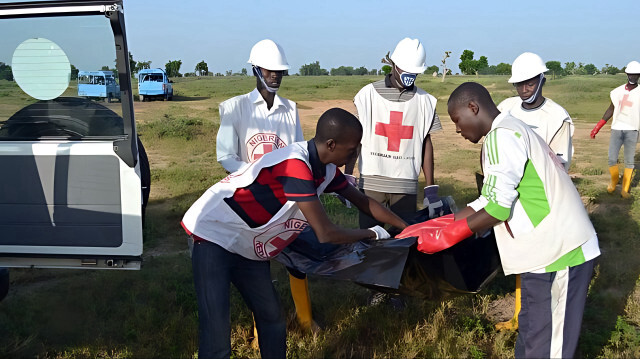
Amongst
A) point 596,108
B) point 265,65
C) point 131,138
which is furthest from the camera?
point 596,108

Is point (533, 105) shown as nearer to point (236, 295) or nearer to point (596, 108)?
point (236, 295)

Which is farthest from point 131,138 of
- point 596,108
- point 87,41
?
point 596,108

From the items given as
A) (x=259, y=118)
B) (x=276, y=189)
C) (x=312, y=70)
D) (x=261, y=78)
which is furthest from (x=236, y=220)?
(x=312, y=70)

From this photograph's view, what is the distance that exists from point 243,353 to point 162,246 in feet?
9.86

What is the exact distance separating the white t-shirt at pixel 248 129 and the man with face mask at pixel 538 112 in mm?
1878

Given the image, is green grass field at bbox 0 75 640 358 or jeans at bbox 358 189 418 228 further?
jeans at bbox 358 189 418 228

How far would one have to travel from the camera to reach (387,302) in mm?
5008

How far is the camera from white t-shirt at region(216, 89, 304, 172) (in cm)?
417

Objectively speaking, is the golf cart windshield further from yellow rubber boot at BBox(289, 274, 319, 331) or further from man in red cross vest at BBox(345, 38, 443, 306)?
man in red cross vest at BBox(345, 38, 443, 306)

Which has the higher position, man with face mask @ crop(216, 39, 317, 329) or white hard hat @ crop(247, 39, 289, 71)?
white hard hat @ crop(247, 39, 289, 71)

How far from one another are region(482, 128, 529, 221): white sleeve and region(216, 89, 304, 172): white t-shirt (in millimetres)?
1804

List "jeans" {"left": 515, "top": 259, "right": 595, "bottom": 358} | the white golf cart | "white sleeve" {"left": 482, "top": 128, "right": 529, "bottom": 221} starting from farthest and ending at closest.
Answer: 1. the white golf cart
2. "jeans" {"left": 515, "top": 259, "right": 595, "bottom": 358}
3. "white sleeve" {"left": 482, "top": 128, "right": 529, "bottom": 221}

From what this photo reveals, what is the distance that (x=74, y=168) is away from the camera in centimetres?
392

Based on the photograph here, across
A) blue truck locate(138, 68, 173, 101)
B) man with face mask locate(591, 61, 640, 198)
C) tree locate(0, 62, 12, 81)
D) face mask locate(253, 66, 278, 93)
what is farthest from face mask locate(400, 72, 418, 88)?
blue truck locate(138, 68, 173, 101)
